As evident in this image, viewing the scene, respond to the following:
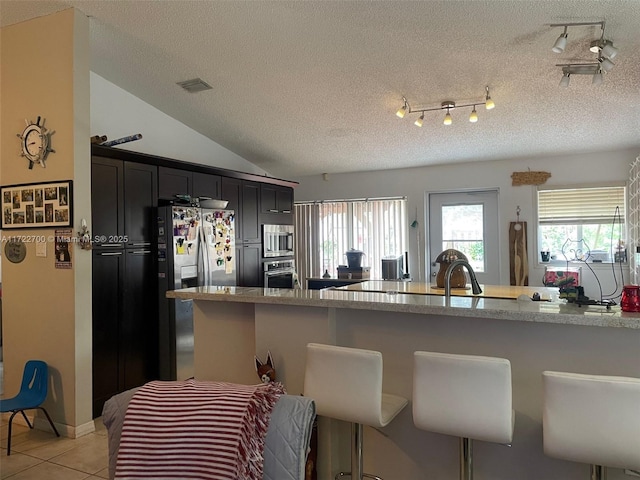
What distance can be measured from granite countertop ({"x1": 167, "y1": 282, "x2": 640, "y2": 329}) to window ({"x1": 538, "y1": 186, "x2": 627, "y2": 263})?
3.56 metres

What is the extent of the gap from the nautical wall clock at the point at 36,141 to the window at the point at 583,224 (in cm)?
504

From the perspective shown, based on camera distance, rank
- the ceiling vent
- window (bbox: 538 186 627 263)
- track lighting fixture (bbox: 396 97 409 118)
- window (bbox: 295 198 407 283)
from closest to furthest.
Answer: track lighting fixture (bbox: 396 97 409 118)
the ceiling vent
window (bbox: 538 186 627 263)
window (bbox: 295 198 407 283)

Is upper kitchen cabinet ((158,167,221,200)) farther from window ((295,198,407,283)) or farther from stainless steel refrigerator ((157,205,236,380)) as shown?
window ((295,198,407,283))

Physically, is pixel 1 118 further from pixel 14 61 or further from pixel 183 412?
pixel 183 412

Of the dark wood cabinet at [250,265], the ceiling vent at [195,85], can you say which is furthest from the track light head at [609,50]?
the dark wood cabinet at [250,265]

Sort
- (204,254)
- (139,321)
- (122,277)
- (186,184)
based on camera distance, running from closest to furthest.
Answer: (122,277)
(139,321)
(204,254)
(186,184)

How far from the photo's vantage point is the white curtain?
4.71 m

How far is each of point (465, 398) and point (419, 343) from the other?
1.77 feet

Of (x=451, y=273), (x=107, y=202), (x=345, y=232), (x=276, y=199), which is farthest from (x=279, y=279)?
(x=451, y=273)

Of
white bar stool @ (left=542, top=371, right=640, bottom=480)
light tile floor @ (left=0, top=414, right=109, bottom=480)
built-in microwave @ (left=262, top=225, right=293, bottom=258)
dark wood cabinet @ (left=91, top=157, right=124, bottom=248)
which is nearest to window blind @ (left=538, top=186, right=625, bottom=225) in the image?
built-in microwave @ (left=262, top=225, right=293, bottom=258)

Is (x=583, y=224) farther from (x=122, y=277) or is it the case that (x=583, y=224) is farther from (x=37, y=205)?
(x=37, y=205)

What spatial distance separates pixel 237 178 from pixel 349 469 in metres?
3.58

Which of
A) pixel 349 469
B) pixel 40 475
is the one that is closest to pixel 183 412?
pixel 349 469

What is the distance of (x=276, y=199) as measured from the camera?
594cm
